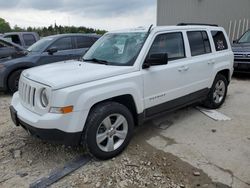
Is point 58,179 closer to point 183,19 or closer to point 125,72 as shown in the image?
point 125,72

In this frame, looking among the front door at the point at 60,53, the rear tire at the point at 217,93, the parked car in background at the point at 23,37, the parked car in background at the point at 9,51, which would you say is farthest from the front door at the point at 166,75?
the parked car in background at the point at 23,37

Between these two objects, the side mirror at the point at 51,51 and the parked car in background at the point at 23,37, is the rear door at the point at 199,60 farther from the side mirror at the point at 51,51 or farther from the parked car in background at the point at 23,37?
the parked car in background at the point at 23,37

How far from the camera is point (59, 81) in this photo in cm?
324

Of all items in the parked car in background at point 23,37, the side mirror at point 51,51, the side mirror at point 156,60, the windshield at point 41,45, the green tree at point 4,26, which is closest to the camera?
the side mirror at point 156,60

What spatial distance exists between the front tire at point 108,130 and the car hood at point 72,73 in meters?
0.40

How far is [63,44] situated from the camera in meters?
8.30

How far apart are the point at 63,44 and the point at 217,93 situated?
4.89 meters

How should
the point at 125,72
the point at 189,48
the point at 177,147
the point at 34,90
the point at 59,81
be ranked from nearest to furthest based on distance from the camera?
the point at 59,81, the point at 34,90, the point at 125,72, the point at 177,147, the point at 189,48

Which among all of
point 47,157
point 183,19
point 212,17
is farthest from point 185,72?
point 183,19

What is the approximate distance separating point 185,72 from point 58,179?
8.83 feet

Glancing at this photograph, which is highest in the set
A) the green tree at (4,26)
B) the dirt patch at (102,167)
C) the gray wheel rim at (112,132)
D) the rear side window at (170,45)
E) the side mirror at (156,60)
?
the green tree at (4,26)

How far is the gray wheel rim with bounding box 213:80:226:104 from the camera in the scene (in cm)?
569

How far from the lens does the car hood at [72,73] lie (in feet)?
10.7

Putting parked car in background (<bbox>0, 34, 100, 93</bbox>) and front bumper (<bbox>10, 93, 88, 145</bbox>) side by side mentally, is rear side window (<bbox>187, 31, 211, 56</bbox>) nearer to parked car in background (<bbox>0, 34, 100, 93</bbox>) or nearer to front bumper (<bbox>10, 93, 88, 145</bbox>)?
front bumper (<bbox>10, 93, 88, 145</bbox>)
